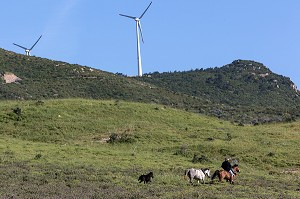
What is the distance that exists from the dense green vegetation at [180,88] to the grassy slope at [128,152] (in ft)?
62.8

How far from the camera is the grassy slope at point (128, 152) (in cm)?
2728

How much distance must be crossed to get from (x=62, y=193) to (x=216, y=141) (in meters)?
28.1

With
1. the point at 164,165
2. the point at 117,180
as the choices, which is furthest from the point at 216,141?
the point at 117,180

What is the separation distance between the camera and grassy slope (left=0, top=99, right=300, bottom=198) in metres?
27.3

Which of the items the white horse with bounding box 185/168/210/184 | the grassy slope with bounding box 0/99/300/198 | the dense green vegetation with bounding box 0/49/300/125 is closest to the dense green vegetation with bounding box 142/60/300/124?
the dense green vegetation with bounding box 0/49/300/125

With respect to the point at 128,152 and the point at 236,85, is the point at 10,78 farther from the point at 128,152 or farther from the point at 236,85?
the point at 128,152

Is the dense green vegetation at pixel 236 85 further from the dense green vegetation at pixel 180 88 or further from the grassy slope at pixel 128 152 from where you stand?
the grassy slope at pixel 128 152

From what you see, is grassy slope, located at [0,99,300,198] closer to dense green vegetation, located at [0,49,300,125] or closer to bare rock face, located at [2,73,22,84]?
dense green vegetation, located at [0,49,300,125]

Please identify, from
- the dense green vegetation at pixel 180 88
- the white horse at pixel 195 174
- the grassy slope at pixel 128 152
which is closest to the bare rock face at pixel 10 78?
the dense green vegetation at pixel 180 88

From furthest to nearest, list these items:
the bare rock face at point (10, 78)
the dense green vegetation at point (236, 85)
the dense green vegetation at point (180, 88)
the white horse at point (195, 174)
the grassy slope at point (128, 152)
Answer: the dense green vegetation at point (236, 85) < the bare rock face at point (10, 78) < the dense green vegetation at point (180, 88) < the white horse at point (195, 174) < the grassy slope at point (128, 152)

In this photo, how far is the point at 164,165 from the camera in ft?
130

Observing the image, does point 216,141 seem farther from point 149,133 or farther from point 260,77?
point 260,77

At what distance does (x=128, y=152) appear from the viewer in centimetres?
4503

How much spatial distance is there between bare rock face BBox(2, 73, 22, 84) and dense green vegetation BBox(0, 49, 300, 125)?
0.89 m
